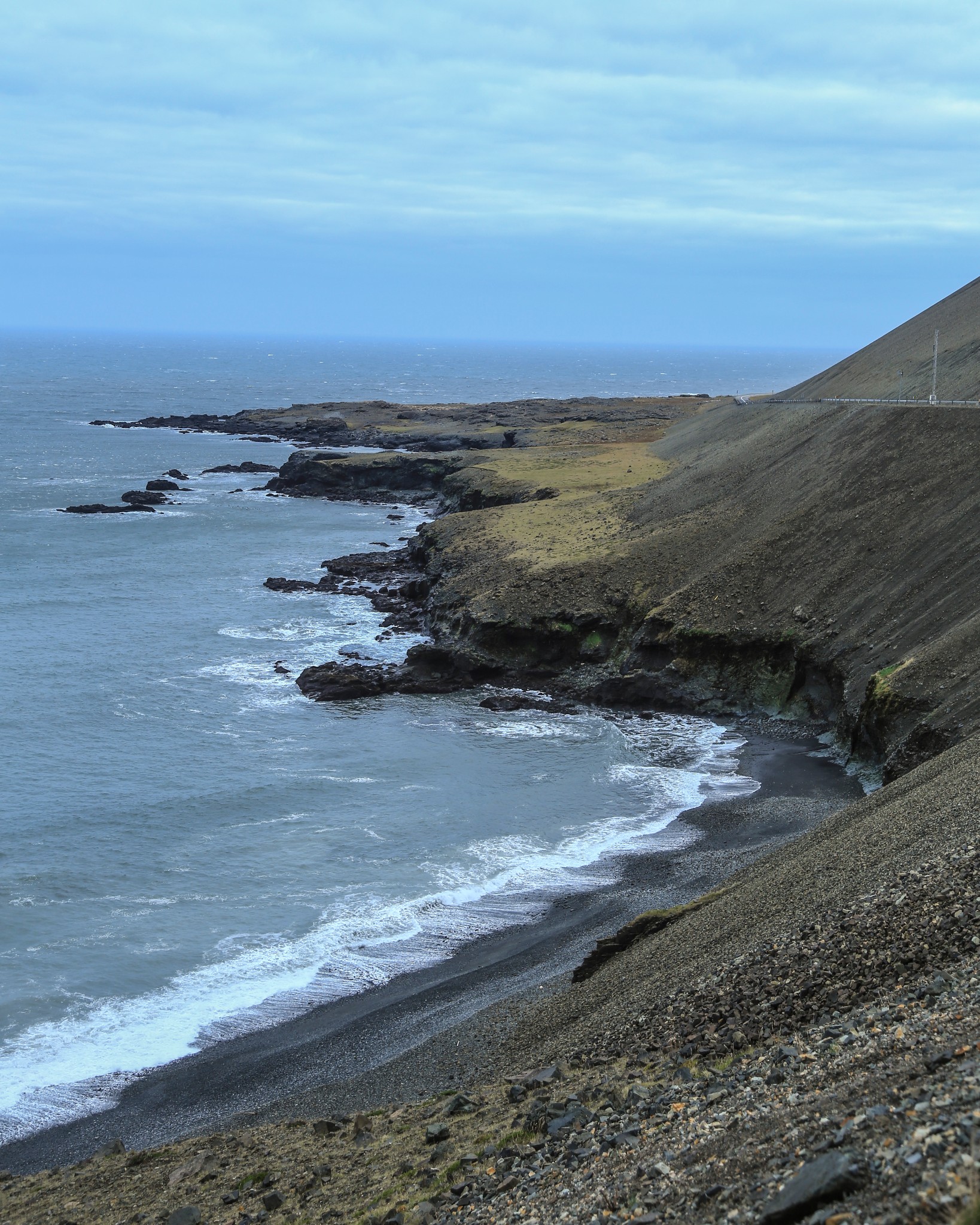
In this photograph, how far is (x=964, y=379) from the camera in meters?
66.2

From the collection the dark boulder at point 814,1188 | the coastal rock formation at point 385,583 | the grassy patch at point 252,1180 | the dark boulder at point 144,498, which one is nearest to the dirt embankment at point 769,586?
the coastal rock formation at point 385,583

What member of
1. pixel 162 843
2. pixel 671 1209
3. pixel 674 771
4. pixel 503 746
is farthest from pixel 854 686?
pixel 671 1209

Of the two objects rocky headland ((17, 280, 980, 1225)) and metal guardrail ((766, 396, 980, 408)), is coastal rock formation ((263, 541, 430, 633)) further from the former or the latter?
metal guardrail ((766, 396, 980, 408))

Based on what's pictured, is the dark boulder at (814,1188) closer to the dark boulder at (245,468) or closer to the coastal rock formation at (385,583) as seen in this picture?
the coastal rock formation at (385,583)

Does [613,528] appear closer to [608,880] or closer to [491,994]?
[608,880]

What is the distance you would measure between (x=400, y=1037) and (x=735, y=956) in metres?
7.62

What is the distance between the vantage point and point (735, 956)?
A: 19.0m

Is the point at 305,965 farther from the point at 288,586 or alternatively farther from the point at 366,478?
the point at 366,478

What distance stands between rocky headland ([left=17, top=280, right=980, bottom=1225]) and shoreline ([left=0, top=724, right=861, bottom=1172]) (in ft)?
0.88

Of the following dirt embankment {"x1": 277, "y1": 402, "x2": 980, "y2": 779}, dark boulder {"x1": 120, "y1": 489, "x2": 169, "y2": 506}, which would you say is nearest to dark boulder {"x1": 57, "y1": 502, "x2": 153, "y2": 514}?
Answer: dark boulder {"x1": 120, "y1": 489, "x2": 169, "y2": 506}

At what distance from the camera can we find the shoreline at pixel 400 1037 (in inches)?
796

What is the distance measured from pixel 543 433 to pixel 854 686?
83.0 meters

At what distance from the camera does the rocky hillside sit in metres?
68.4

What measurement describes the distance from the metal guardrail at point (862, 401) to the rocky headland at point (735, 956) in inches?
106
